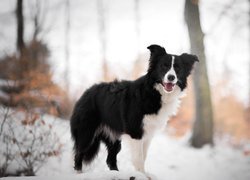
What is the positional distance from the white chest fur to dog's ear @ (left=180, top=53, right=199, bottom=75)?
38 cm

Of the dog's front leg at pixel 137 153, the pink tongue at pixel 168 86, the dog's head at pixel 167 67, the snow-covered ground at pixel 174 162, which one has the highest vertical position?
the dog's head at pixel 167 67

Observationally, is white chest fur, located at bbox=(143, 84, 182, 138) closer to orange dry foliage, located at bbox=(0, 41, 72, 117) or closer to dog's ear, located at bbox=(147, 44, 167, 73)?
dog's ear, located at bbox=(147, 44, 167, 73)

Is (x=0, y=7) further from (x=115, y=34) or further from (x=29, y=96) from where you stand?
(x=115, y=34)

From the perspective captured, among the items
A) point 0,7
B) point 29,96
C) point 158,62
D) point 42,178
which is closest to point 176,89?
point 158,62

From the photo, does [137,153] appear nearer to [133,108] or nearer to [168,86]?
[133,108]

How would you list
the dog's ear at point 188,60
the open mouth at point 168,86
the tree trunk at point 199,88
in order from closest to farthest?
the open mouth at point 168,86, the dog's ear at point 188,60, the tree trunk at point 199,88

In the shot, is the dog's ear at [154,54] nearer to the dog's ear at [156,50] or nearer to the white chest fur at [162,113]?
the dog's ear at [156,50]

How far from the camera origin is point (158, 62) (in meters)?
4.57

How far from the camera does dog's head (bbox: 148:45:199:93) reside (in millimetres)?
4406

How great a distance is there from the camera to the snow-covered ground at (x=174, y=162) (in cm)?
613

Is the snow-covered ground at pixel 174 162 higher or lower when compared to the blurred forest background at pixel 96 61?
lower

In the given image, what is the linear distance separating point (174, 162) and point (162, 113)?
150 inches

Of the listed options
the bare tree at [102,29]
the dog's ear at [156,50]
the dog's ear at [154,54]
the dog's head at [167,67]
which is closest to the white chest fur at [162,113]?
the dog's head at [167,67]

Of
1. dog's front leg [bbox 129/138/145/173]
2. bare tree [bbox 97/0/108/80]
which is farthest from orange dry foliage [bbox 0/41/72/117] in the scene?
bare tree [bbox 97/0/108/80]
